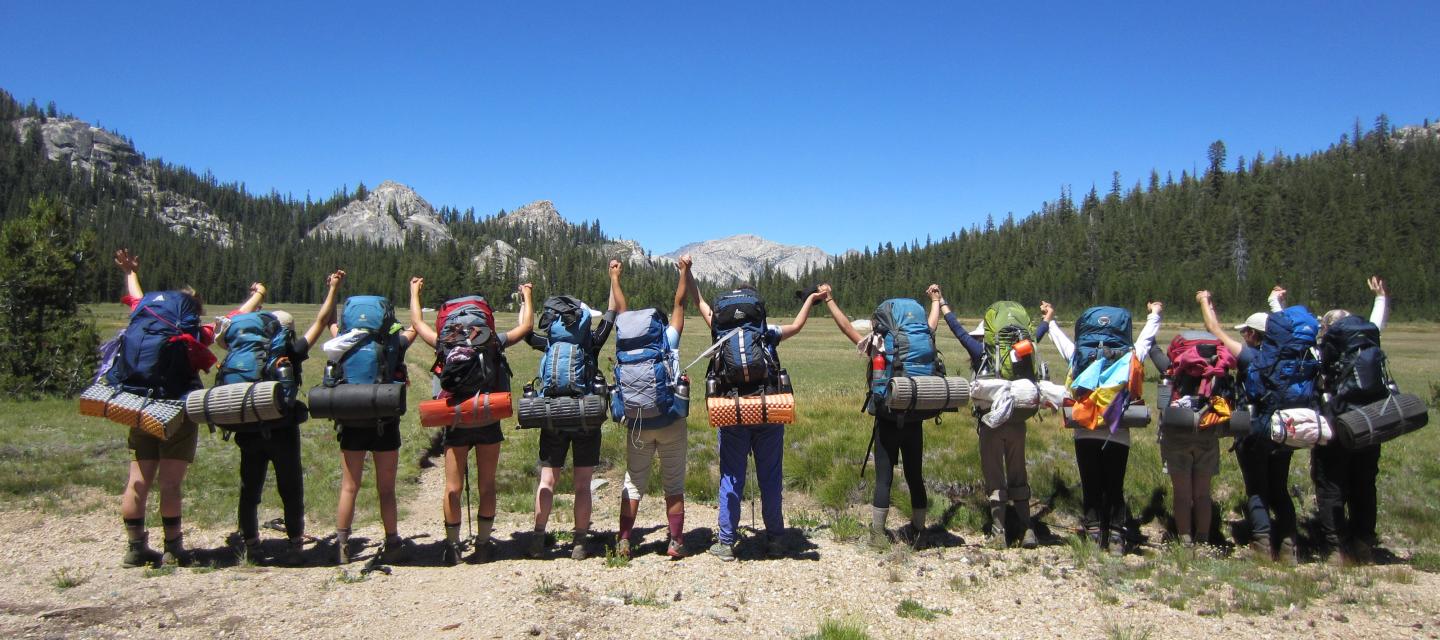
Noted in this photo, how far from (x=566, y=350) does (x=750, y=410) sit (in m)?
1.91

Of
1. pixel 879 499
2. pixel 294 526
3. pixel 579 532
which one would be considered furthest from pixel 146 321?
pixel 879 499

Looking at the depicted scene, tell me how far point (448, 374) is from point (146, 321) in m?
2.95

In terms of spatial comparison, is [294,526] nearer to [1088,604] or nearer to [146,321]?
[146,321]

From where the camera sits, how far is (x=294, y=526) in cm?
771

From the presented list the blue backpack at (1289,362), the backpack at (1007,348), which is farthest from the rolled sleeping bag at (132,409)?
the blue backpack at (1289,362)

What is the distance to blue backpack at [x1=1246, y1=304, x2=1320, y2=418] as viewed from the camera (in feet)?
23.8

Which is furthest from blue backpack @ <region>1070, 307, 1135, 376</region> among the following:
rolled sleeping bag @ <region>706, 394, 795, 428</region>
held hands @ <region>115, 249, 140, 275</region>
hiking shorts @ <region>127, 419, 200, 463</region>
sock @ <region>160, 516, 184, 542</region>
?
held hands @ <region>115, 249, 140, 275</region>

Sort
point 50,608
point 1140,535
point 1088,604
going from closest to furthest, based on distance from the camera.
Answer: point 50,608 < point 1088,604 < point 1140,535

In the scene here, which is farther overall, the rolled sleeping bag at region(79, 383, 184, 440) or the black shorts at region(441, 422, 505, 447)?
the black shorts at region(441, 422, 505, 447)

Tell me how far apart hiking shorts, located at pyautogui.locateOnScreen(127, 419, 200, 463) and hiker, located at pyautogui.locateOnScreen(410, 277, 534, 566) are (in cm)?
234

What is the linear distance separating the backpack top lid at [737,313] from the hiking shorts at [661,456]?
3.51 feet

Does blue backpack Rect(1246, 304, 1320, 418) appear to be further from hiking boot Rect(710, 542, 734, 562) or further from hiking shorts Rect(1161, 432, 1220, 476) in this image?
hiking boot Rect(710, 542, 734, 562)

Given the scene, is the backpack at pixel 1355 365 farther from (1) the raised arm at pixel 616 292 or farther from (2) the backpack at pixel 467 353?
(2) the backpack at pixel 467 353

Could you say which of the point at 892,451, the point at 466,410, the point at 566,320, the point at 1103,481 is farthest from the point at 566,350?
the point at 1103,481
